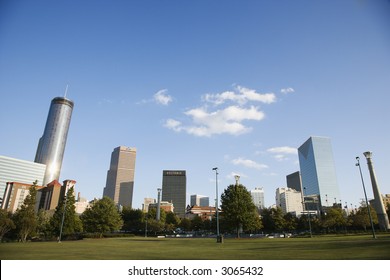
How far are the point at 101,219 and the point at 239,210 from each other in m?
32.2

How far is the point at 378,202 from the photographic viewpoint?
67.2 metres

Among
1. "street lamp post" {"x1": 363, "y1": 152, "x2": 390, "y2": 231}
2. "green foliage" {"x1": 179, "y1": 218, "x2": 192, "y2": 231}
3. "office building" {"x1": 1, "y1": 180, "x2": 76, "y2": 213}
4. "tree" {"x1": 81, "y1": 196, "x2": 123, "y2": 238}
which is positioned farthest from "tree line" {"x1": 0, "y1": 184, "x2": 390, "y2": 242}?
"office building" {"x1": 1, "y1": 180, "x2": 76, "y2": 213}

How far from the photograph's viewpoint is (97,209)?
62.6 m

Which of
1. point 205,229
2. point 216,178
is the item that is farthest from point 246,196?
point 205,229

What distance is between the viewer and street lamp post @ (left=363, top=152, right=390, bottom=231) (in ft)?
216

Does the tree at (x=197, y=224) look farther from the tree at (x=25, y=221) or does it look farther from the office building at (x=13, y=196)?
the office building at (x=13, y=196)

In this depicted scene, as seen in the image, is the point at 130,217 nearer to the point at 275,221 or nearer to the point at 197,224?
the point at 197,224

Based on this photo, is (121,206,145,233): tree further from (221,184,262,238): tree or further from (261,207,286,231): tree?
(221,184,262,238): tree

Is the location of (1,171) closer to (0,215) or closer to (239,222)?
(0,215)

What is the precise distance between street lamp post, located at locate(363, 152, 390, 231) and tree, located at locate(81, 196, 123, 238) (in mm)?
60879
